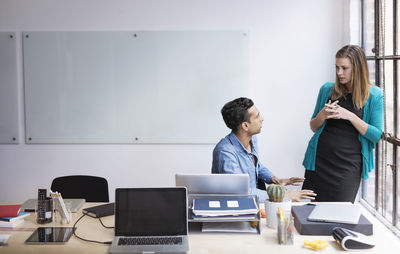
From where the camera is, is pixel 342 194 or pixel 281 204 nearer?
pixel 281 204

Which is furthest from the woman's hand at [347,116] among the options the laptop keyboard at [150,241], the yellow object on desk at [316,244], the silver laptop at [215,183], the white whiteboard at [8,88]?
the white whiteboard at [8,88]

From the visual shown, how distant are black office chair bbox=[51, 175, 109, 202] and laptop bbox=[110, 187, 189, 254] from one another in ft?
3.53

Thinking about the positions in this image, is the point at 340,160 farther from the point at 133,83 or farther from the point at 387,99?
the point at 133,83

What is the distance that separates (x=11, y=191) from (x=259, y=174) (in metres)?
2.57

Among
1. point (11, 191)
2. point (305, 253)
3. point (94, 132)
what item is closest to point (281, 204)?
point (305, 253)

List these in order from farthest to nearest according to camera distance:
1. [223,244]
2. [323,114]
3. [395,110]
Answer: [323,114] → [395,110] → [223,244]

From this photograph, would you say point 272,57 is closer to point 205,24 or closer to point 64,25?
point 205,24

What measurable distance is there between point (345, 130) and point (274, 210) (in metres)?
1.22

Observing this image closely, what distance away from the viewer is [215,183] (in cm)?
240

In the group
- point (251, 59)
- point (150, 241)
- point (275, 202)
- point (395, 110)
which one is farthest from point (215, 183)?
point (251, 59)

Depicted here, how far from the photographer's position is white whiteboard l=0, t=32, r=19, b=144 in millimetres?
4316

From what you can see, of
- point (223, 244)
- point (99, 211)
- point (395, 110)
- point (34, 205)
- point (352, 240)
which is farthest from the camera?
point (395, 110)

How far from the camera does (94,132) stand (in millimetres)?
4352

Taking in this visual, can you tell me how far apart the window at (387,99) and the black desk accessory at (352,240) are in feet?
3.58
